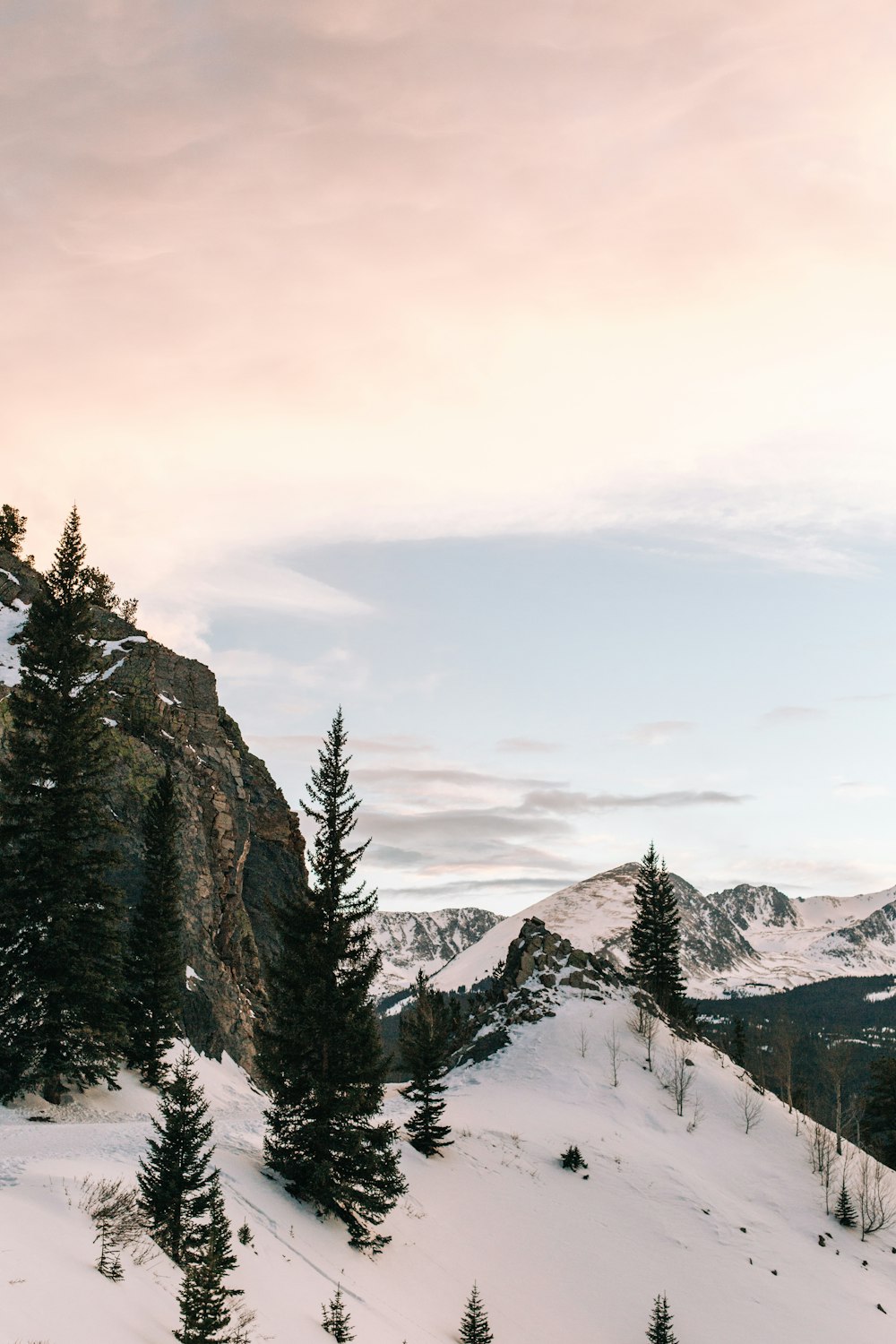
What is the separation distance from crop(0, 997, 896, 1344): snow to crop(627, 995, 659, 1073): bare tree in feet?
2.80

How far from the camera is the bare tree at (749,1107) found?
206 feet

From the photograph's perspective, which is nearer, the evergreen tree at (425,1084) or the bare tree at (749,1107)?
the evergreen tree at (425,1084)

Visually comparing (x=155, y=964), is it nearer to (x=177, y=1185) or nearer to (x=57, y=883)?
(x=57, y=883)

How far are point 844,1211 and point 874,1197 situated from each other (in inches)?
103

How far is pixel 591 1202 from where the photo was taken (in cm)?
4659

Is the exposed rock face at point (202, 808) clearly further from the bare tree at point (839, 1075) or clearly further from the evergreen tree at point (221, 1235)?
the bare tree at point (839, 1075)

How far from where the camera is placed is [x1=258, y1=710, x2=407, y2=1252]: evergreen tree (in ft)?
93.1

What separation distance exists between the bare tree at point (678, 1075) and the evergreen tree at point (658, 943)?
1472 centimetres

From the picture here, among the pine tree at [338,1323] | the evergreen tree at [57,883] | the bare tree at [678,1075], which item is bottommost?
the bare tree at [678,1075]

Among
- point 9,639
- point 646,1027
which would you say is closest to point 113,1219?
point 9,639

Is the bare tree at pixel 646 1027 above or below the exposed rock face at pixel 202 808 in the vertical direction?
below

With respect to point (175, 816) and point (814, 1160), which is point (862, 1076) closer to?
point (814, 1160)

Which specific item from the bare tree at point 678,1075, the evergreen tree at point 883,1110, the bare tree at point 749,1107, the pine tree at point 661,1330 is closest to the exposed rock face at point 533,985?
the bare tree at point 678,1075

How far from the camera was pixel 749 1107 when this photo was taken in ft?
212
